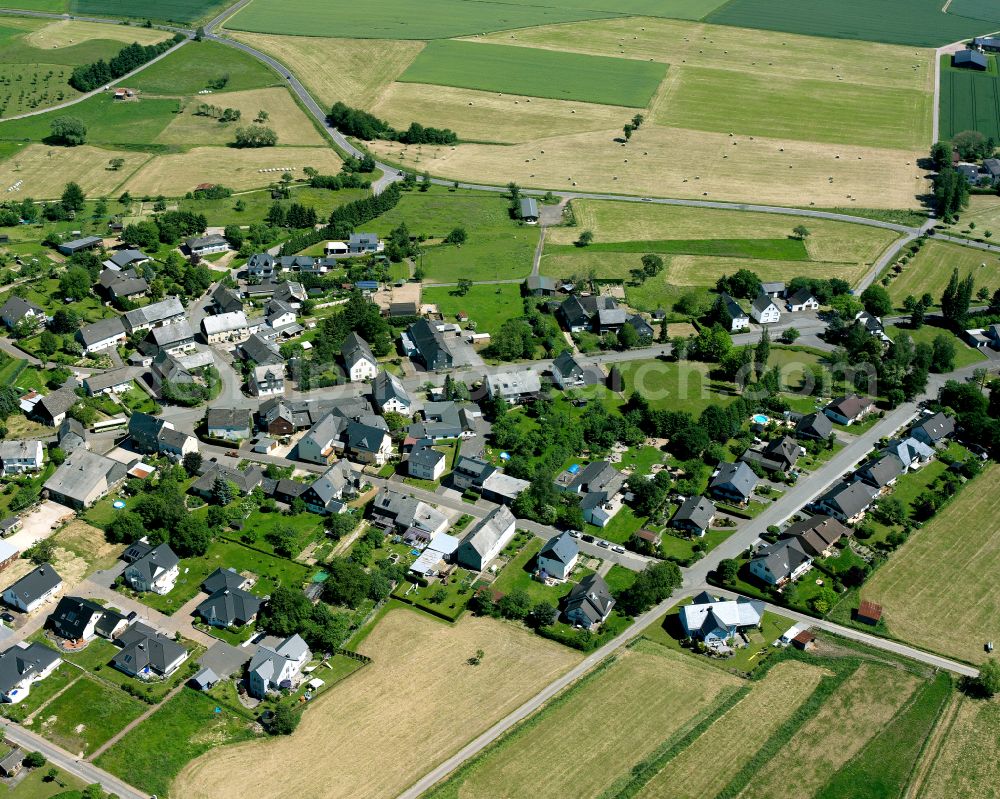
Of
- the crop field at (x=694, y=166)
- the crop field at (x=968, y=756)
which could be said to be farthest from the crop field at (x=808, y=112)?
the crop field at (x=968, y=756)

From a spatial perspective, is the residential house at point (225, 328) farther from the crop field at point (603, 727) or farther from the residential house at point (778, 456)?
the crop field at point (603, 727)

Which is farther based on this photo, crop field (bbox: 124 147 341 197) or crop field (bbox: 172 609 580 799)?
crop field (bbox: 124 147 341 197)

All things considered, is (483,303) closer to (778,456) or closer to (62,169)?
(778,456)

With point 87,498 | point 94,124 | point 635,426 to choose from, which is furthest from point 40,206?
point 635,426

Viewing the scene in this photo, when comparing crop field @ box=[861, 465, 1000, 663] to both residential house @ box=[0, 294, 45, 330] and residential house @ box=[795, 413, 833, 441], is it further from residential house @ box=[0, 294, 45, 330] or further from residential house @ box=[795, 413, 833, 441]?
residential house @ box=[0, 294, 45, 330]

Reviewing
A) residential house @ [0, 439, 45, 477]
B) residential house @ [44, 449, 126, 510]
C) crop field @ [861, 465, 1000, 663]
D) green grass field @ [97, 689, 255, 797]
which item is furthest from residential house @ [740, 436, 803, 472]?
residential house @ [0, 439, 45, 477]

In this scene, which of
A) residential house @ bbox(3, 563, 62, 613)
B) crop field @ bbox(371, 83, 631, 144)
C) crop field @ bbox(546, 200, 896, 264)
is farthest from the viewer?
crop field @ bbox(371, 83, 631, 144)

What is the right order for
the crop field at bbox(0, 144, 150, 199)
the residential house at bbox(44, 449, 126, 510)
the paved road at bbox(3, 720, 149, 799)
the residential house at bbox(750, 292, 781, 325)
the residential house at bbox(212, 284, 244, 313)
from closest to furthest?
the paved road at bbox(3, 720, 149, 799), the residential house at bbox(44, 449, 126, 510), the residential house at bbox(212, 284, 244, 313), the residential house at bbox(750, 292, 781, 325), the crop field at bbox(0, 144, 150, 199)
